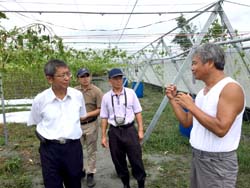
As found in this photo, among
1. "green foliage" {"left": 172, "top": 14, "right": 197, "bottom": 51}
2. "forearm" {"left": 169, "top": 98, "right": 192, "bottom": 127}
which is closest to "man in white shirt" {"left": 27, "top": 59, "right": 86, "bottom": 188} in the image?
"forearm" {"left": 169, "top": 98, "right": 192, "bottom": 127}

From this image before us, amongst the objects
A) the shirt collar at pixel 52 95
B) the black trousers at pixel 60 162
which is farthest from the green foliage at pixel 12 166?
the shirt collar at pixel 52 95

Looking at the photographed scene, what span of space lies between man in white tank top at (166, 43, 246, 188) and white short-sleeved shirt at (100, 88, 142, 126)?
1.39 m

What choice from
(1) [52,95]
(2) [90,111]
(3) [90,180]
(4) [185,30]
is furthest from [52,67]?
(4) [185,30]

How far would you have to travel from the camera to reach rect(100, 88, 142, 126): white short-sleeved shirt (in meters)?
3.52

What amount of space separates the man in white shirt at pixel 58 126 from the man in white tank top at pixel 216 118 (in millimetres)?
1007

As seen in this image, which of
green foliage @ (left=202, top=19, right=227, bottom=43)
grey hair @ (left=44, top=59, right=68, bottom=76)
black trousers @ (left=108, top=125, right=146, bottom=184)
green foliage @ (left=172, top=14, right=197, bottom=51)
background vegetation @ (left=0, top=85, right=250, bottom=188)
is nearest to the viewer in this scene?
grey hair @ (left=44, top=59, right=68, bottom=76)

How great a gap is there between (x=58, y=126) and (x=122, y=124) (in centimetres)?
100

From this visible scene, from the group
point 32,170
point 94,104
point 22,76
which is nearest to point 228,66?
point 94,104

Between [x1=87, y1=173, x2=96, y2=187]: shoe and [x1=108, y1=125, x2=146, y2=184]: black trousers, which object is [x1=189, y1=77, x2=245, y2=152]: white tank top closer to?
[x1=108, y1=125, x2=146, y2=184]: black trousers

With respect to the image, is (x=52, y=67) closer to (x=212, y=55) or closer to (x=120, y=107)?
(x=120, y=107)

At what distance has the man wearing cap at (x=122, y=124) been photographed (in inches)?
137

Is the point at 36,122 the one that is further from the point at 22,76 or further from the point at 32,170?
the point at 22,76

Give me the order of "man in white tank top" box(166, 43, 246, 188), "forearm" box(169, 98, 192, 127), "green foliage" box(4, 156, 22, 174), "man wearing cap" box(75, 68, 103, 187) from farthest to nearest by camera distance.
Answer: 1. "green foliage" box(4, 156, 22, 174)
2. "man wearing cap" box(75, 68, 103, 187)
3. "forearm" box(169, 98, 192, 127)
4. "man in white tank top" box(166, 43, 246, 188)

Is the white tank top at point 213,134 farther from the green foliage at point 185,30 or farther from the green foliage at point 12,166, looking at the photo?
the green foliage at point 185,30
